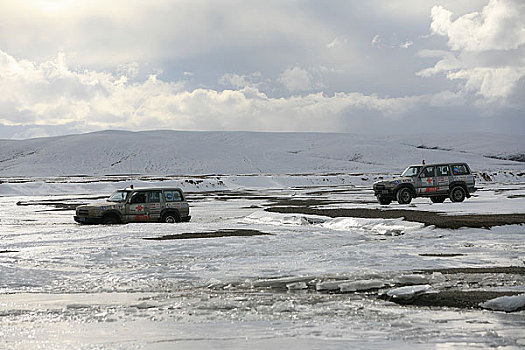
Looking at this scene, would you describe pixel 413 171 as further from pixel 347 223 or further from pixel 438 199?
pixel 347 223

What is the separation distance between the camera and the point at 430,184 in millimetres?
29422

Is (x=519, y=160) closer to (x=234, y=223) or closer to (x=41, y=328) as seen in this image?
(x=234, y=223)

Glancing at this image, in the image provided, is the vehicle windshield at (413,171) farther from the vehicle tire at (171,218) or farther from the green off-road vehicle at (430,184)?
the vehicle tire at (171,218)

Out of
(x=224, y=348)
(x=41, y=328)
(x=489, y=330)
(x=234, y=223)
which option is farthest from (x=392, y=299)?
(x=234, y=223)

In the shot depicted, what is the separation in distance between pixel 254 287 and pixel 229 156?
523 feet

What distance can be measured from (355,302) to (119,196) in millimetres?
15328

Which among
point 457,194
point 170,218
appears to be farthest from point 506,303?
point 457,194

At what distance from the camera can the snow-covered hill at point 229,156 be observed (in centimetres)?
15350

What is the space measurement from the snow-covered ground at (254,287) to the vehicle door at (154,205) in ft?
9.55

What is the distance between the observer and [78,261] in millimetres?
13070

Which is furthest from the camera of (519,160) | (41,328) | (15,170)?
(519,160)

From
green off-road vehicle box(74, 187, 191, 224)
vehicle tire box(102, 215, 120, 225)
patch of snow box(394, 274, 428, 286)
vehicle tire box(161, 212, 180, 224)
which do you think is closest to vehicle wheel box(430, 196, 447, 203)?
green off-road vehicle box(74, 187, 191, 224)

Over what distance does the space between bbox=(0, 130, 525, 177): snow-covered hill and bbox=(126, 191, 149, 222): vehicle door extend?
121800 mm

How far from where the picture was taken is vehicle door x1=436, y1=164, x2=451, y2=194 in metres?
29.5
